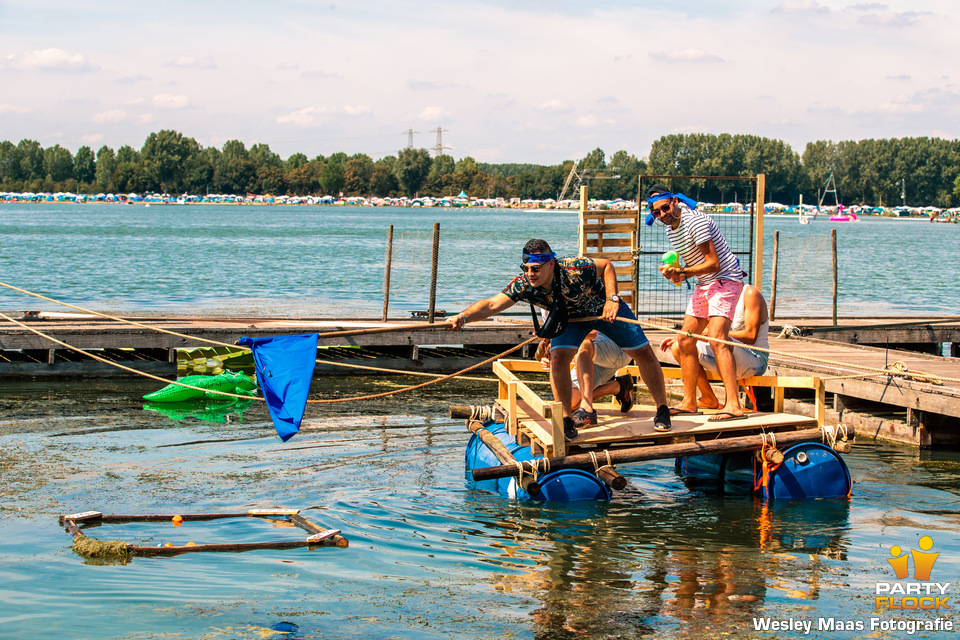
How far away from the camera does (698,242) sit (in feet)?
30.1

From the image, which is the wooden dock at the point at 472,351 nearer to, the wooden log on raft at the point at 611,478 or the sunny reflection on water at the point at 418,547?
the sunny reflection on water at the point at 418,547

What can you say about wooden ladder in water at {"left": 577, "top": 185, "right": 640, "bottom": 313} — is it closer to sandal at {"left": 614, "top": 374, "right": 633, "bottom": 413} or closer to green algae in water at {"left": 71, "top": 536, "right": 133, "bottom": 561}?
sandal at {"left": 614, "top": 374, "right": 633, "bottom": 413}

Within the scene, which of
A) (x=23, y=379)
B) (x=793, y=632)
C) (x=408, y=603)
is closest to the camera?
(x=793, y=632)

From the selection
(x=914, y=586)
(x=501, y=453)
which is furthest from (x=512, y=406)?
(x=914, y=586)

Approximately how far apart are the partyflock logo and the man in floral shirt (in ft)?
7.61

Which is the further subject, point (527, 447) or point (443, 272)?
point (443, 272)

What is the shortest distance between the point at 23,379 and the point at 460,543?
11488 millimetres

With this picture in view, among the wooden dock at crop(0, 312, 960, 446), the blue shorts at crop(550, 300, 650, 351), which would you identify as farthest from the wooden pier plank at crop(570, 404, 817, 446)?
the wooden dock at crop(0, 312, 960, 446)

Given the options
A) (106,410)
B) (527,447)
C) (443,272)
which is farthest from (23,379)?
(443,272)

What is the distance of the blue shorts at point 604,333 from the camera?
8.77 meters

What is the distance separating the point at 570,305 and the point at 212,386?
8.53 metres

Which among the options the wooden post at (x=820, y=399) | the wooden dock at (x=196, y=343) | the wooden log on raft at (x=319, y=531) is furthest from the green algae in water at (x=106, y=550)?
the wooden dock at (x=196, y=343)

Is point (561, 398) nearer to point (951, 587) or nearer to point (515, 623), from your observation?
point (515, 623)

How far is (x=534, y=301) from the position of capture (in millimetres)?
8641
